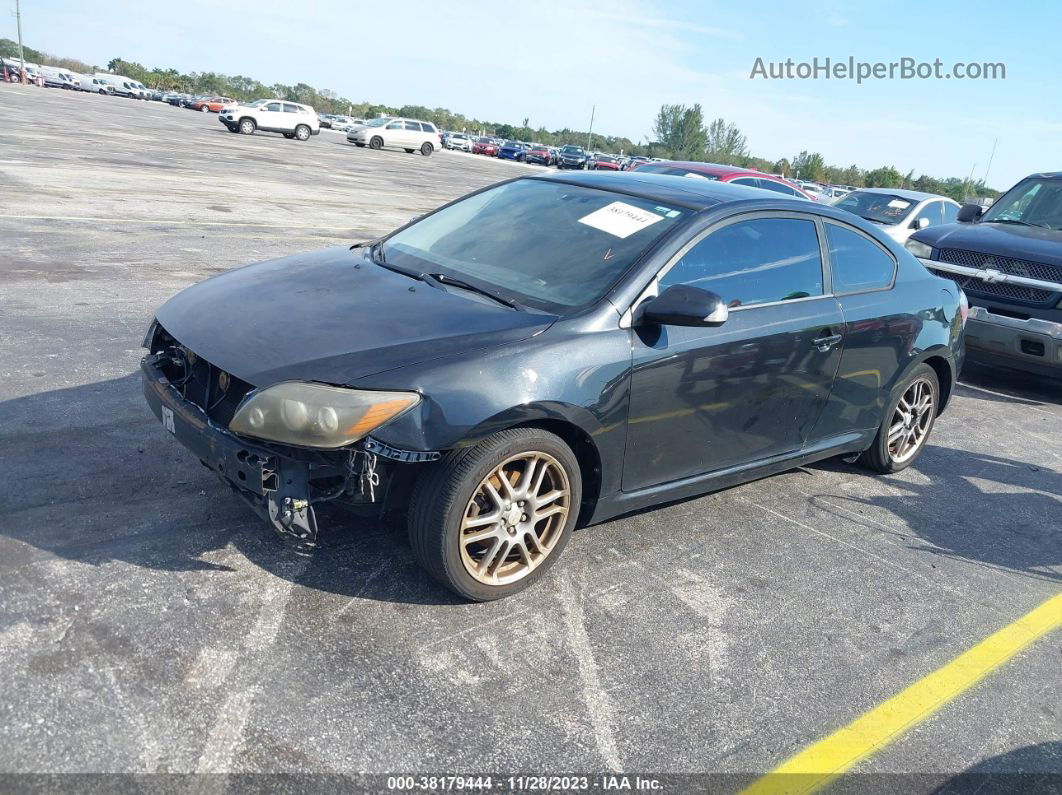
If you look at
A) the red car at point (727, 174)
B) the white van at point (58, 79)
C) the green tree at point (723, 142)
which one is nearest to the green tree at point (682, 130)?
the green tree at point (723, 142)

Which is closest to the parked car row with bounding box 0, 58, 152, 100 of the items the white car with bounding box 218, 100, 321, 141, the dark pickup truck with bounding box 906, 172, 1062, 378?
the white car with bounding box 218, 100, 321, 141

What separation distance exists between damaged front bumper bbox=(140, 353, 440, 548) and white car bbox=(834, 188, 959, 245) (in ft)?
36.0

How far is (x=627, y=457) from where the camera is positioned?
12.7ft

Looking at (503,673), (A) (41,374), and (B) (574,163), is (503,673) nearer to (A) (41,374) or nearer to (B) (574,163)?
(A) (41,374)

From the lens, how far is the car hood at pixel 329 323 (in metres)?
3.36

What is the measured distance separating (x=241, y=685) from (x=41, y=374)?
11.5 feet

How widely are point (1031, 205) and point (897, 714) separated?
753cm

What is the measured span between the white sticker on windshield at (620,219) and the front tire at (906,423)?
81.0 inches

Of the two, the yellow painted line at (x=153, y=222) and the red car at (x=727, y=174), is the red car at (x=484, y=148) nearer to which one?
the red car at (x=727, y=174)

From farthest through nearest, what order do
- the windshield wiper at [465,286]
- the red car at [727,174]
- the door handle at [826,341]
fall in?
the red car at [727,174], the door handle at [826,341], the windshield wiper at [465,286]

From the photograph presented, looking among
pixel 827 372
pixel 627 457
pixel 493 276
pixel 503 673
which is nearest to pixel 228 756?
pixel 503 673

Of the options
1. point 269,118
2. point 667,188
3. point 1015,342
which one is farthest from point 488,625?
point 269,118

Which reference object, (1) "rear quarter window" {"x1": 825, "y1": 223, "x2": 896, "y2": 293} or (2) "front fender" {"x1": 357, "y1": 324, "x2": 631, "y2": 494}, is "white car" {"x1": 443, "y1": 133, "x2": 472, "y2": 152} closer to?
(1) "rear quarter window" {"x1": 825, "y1": 223, "x2": 896, "y2": 293}

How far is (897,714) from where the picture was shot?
10.8 ft
